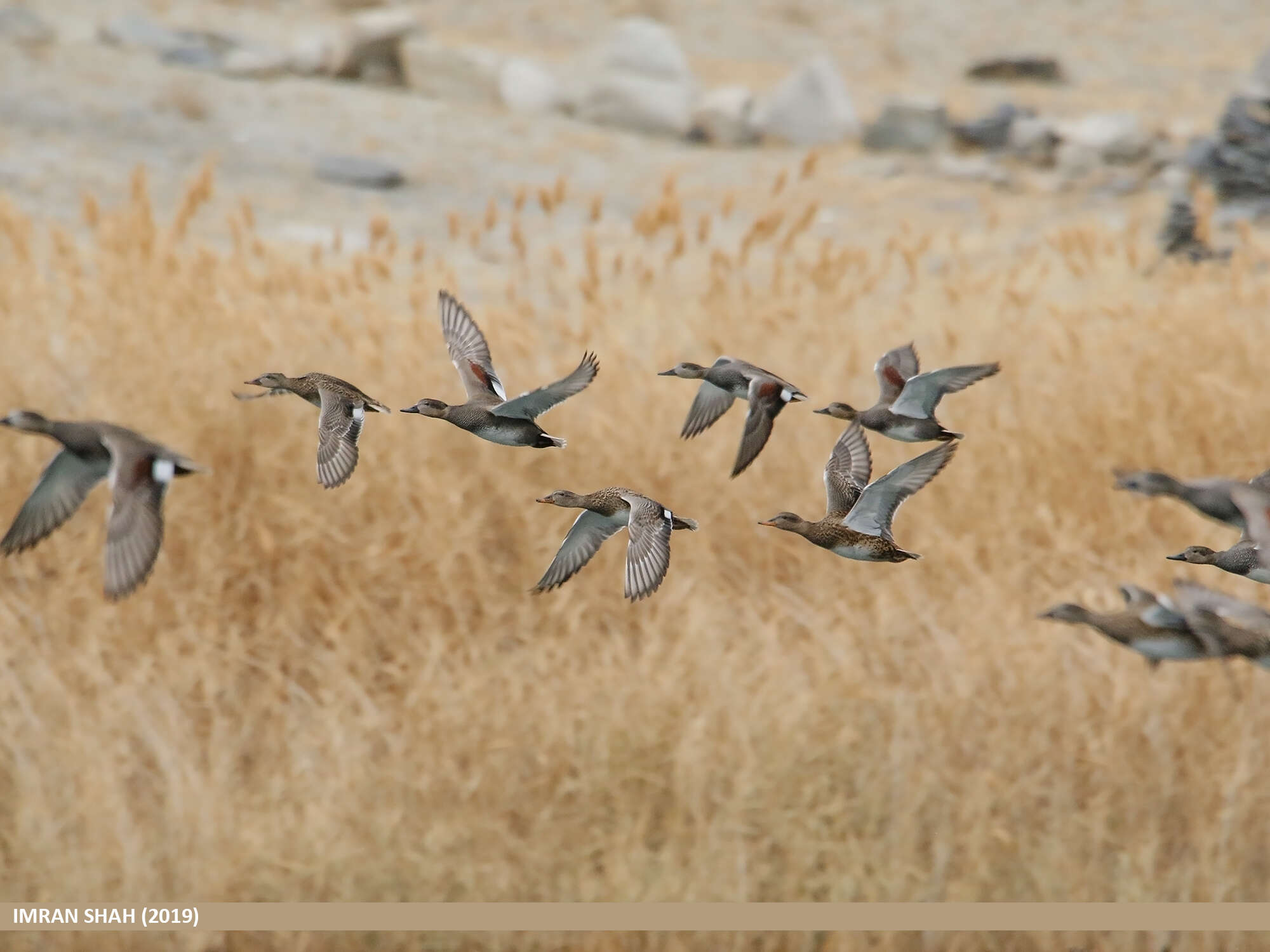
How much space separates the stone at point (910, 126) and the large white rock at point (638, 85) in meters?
1.72

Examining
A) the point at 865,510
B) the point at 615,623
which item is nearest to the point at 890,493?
the point at 865,510

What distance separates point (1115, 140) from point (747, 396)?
12.2 metres

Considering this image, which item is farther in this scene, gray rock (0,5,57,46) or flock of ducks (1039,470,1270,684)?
gray rock (0,5,57,46)

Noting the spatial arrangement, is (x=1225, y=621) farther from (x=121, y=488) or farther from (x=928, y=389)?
(x=121, y=488)

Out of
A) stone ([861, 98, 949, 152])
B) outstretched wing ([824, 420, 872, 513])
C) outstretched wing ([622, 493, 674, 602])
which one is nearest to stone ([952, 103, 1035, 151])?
stone ([861, 98, 949, 152])

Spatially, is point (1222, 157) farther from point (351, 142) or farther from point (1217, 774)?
point (1217, 774)

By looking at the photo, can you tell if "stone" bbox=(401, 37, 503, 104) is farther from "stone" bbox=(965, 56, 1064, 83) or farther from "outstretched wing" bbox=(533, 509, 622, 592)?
"outstretched wing" bbox=(533, 509, 622, 592)

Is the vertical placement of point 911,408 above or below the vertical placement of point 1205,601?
above

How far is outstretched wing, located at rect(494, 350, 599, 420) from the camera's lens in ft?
3.33

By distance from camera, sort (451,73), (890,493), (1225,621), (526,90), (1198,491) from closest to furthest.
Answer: (1198,491) < (890,493) < (1225,621) < (526,90) < (451,73)

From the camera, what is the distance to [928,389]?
1.16 m

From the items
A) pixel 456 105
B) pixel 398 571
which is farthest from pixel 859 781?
pixel 456 105

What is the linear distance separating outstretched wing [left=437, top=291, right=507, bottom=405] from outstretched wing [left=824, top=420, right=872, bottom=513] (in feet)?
0.89

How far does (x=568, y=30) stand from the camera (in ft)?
60.2
